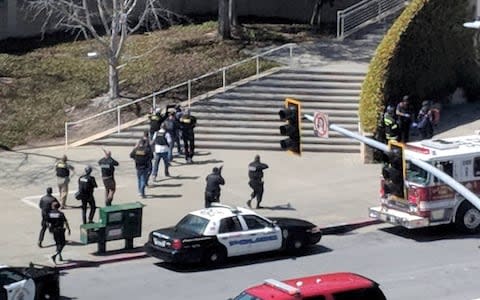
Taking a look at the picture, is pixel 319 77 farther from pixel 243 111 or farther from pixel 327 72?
pixel 243 111

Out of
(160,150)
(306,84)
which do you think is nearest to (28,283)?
(160,150)

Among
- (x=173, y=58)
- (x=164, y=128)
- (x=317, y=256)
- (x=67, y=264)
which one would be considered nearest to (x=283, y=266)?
(x=317, y=256)

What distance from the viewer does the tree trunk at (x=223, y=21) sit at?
41459 millimetres

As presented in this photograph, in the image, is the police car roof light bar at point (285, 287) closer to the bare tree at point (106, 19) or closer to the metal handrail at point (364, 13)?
the bare tree at point (106, 19)

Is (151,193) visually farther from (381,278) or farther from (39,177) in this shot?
(381,278)

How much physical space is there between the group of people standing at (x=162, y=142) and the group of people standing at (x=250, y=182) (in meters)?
2.16

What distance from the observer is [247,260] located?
25625 millimetres

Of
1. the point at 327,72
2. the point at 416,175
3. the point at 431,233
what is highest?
the point at 327,72

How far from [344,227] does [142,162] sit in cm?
533

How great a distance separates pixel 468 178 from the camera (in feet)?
89.8

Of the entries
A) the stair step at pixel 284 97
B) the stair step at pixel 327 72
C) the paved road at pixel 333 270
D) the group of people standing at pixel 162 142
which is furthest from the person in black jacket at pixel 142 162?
the stair step at pixel 327 72

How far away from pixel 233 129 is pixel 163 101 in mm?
2670

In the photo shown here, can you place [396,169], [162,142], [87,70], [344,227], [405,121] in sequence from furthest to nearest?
[87,70], [405,121], [162,142], [344,227], [396,169]

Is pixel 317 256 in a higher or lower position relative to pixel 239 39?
lower
